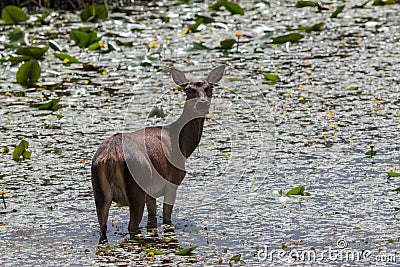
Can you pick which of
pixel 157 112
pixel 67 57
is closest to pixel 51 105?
pixel 157 112

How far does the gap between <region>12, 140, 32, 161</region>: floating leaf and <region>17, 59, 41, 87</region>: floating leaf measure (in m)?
2.44

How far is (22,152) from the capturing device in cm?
827

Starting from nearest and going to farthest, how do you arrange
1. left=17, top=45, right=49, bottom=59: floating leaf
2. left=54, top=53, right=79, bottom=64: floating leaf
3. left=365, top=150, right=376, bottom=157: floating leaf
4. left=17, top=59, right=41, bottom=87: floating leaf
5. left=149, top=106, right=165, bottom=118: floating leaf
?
left=365, top=150, right=376, bottom=157: floating leaf
left=149, top=106, right=165, bottom=118: floating leaf
left=17, top=59, right=41, bottom=87: floating leaf
left=54, top=53, right=79, bottom=64: floating leaf
left=17, top=45, right=49, bottom=59: floating leaf

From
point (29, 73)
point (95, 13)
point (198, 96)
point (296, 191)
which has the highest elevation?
point (198, 96)

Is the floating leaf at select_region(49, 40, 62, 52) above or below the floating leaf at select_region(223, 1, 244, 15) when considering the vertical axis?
below

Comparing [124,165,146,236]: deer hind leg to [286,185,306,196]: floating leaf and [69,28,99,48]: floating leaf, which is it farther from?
[69,28,99,48]: floating leaf

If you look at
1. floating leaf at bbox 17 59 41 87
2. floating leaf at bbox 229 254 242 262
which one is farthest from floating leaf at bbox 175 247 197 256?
floating leaf at bbox 17 59 41 87

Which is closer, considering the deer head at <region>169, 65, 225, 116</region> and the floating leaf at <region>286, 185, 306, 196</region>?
the deer head at <region>169, 65, 225, 116</region>

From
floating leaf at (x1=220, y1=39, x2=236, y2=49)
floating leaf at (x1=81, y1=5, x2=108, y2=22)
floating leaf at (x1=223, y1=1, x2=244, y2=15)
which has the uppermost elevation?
floating leaf at (x1=223, y1=1, x2=244, y2=15)

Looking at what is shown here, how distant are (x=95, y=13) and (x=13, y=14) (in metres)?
1.32

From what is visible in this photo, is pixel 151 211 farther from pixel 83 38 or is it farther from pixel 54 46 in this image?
pixel 83 38

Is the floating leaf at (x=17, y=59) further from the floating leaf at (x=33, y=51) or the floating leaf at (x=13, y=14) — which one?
the floating leaf at (x=13, y=14)

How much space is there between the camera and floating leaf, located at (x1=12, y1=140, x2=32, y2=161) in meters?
8.22

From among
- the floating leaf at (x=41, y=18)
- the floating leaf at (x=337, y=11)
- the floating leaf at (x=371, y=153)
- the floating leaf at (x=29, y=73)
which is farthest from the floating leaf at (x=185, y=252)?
the floating leaf at (x=41, y=18)
